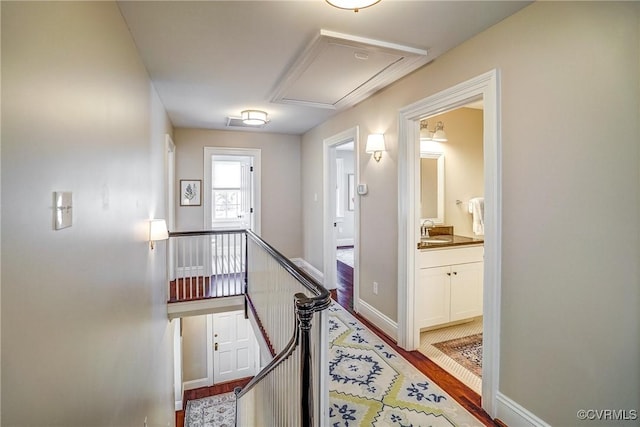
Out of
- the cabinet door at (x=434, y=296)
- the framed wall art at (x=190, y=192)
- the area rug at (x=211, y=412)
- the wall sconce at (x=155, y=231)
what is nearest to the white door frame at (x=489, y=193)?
the cabinet door at (x=434, y=296)

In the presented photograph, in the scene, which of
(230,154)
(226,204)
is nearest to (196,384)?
(226,204)

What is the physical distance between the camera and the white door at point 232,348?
584cm

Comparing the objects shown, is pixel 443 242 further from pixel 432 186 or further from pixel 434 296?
pixel 432 186

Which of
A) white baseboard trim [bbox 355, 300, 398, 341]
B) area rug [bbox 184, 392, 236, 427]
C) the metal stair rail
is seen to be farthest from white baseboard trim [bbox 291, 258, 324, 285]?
area rug [bbox 184, 392, 236, 427]

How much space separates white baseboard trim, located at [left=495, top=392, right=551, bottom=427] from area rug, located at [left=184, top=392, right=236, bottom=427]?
4546 millimetres

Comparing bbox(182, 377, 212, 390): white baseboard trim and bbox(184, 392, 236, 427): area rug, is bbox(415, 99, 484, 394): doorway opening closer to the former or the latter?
bbox(184, 392, 236, 427): area rug

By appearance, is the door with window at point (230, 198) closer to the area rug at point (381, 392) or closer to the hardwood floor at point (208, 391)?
the area rug at point (381, 392)

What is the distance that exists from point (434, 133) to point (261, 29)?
244 centimetres

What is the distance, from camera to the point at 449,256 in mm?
3246

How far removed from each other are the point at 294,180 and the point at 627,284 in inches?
192

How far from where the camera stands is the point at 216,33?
2.14m

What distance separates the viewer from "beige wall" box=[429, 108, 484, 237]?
3.91 metres

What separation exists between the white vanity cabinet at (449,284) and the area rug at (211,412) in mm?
3946

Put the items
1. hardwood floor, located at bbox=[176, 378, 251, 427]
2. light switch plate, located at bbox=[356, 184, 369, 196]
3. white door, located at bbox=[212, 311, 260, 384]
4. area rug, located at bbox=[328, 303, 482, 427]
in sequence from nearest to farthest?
area rug, located at bbox=[328, 303, 482, 427] → light switch plate, located at bbox=[356, 184, 369, 196] → hardwood floor, located at bbox=[176, 378, 251, 427] → white door, located at bbox=[212, 311, 260, 384]
